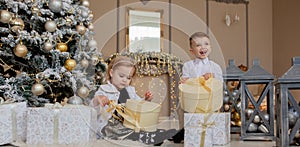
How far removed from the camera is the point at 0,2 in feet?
5.81

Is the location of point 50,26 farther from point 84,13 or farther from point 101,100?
point 101,100

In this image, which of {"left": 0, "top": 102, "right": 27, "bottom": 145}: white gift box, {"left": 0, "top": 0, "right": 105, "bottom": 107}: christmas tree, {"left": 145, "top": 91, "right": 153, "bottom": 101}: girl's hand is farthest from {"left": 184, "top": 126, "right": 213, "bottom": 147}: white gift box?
{"left": 0, "top": 0, "right": 105, "bottom": 107}: christmas tree

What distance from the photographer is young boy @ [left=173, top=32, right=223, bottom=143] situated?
998 millimetres

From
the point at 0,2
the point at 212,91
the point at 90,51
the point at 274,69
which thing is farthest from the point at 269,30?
the point at 212,91

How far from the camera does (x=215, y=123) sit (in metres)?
0.91

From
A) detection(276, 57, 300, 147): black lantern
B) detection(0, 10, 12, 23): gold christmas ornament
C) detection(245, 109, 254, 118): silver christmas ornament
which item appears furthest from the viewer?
detection(0, 10, 12, 23): gold christmas ornament

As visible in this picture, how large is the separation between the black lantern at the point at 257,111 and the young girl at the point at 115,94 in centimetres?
38

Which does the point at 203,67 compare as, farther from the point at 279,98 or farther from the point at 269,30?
the point at 269,30

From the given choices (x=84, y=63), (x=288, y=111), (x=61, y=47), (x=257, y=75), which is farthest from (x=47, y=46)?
(x=288, y=111)

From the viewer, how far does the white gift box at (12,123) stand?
3.42 ft

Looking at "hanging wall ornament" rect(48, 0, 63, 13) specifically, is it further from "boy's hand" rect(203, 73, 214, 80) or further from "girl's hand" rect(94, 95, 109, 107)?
"boy's hand" rect(203, 73, 214, 80)

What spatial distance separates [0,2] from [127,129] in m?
1.21

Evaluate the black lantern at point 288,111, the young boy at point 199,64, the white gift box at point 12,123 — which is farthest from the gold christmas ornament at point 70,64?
the black lantern at point 288,111

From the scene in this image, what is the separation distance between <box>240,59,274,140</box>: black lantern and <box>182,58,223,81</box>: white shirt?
15 cm
